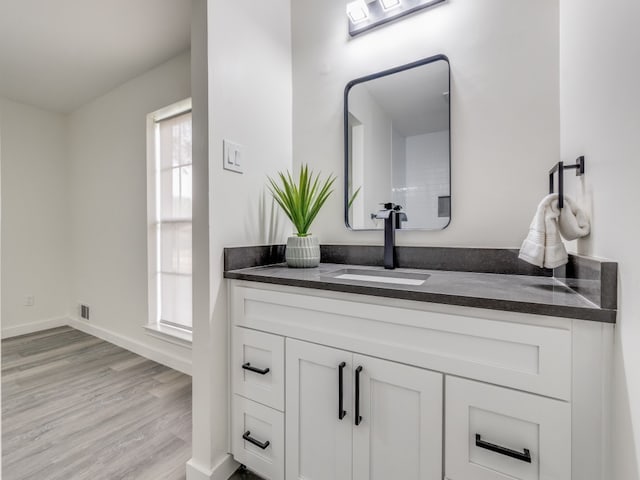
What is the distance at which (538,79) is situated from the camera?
112cm

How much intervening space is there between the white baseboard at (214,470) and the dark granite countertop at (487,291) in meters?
0.77

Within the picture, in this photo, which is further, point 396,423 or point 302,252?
point 302,252

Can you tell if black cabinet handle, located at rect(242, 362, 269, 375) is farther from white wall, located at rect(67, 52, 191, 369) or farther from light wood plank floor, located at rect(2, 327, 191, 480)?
white wall, located at rect(67, 52, 191, 369)

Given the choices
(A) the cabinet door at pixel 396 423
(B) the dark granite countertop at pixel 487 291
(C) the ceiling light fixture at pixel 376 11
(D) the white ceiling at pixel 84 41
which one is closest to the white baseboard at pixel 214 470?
(A) the cabinet door at pixel 396 423

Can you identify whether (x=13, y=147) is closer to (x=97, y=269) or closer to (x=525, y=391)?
(x=97, y=269)

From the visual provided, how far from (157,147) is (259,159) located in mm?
1513

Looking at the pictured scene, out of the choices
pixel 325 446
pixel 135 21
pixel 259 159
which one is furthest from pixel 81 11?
pixel 325 446

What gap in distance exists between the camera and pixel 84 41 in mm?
2014

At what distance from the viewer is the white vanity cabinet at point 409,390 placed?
649 millimetres

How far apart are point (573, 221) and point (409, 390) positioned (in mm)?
679

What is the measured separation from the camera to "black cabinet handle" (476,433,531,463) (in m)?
0.67

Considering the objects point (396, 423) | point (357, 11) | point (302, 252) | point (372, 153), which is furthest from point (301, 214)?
point (357, 11)

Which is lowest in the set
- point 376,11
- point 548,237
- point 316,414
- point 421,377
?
point 316,414

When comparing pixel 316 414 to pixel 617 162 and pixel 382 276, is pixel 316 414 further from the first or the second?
pixel 617 162
